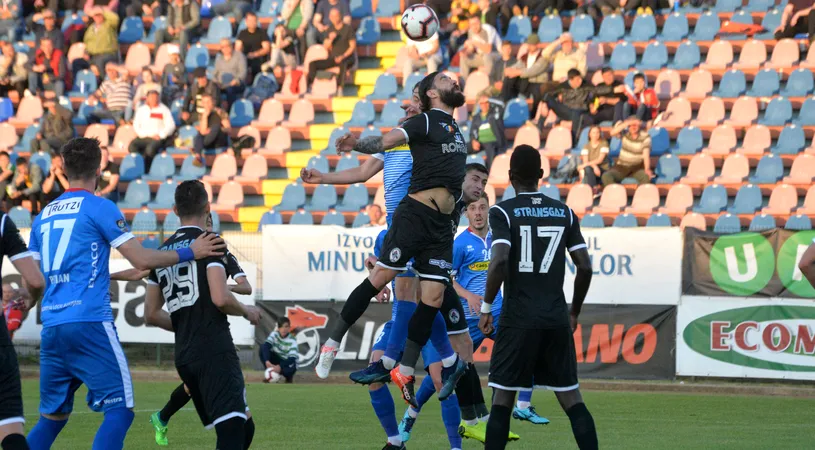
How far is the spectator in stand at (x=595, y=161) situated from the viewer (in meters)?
22.1

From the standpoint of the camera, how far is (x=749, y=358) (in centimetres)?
1853

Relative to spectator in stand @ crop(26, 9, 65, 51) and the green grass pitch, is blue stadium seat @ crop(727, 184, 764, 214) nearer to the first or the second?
the green grass pitch

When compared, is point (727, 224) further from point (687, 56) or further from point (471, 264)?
point (471, 264)

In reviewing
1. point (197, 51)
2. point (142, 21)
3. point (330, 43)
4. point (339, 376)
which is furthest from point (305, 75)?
point (339, 376)

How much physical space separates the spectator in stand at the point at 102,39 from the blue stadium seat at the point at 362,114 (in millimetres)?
6466

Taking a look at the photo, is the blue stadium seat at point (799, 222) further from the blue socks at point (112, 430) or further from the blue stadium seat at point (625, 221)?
the blue socks at point (112, 430)

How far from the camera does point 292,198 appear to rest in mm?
24094

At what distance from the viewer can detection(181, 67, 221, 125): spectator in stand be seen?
25375 mm

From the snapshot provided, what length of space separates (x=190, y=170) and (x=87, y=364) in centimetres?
1780

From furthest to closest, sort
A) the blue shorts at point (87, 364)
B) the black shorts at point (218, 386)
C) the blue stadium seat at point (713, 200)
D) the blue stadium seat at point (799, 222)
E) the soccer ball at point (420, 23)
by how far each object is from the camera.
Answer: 1. the blue stadium seat at point (713, 200)
2. the blue stadium seat at point (799, 222)
3. the soccer ball at point (420, 23)
4. the black shorts at point (218, 386)
5. the blue shorts at point (87, 364)

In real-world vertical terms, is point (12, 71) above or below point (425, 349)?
above

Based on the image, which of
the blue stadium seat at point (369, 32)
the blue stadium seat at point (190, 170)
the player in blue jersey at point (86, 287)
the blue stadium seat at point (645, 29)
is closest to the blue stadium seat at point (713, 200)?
the blue stadium seat at point (645, 29)

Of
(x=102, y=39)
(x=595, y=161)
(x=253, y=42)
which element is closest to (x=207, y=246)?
(x=595, y=161)

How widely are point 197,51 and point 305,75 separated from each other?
2.90 meters
